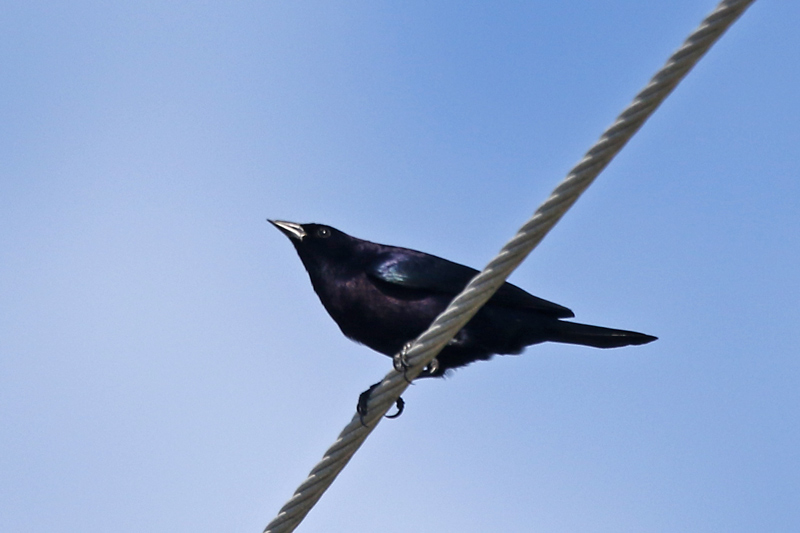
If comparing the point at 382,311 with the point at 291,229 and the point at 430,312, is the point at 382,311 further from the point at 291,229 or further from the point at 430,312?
the point at 291,229

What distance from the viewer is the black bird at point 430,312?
5.38 meters

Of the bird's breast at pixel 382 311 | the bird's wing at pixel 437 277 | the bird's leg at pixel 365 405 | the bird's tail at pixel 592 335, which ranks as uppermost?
the bird's tail at pixel 592 335

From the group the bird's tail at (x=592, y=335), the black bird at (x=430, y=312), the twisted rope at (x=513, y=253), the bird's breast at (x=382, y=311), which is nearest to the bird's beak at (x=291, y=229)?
the black bird at (x=430, y=312)

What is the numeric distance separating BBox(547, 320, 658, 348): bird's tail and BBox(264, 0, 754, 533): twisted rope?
2.05 meters

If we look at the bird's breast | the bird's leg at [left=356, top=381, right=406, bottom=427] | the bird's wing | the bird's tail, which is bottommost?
the bird's leg at [left=356, top=381, right=406, bottom=427]

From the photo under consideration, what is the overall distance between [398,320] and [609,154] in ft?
8.80

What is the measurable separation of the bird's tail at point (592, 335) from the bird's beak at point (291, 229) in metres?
1.89

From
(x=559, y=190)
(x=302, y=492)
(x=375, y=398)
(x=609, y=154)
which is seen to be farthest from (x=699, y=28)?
(x=302, y=492)

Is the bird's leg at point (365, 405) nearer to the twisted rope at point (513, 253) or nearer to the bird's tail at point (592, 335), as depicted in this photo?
the twisted rope at point (513, 253)

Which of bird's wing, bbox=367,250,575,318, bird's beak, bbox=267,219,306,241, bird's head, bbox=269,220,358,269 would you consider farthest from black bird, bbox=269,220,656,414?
bird's beak, bbox=267,219,306,241

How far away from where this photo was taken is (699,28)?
2744 millimetres

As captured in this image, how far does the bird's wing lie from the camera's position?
5.48 metres

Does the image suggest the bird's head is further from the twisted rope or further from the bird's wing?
the twisted rope

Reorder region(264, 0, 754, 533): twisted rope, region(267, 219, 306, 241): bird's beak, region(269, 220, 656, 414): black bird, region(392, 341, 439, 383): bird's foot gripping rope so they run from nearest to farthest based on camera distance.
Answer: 1. region(264, 0, 754, 533): twisted rope
2. region(392, 341, 439, 383): bird's foot gripping rope
3. region(269, 220, 656, 414): black bird
4. region(267, 219, 306, 241): bird's beak
